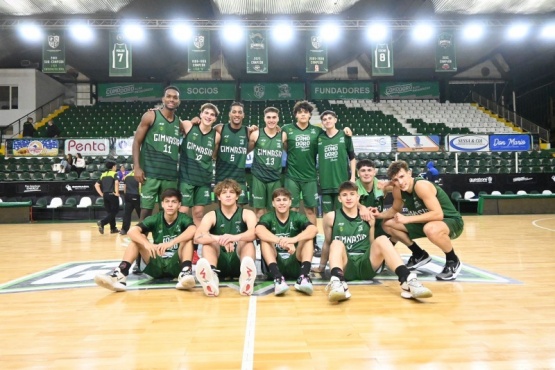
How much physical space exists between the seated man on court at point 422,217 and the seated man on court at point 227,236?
118 cm

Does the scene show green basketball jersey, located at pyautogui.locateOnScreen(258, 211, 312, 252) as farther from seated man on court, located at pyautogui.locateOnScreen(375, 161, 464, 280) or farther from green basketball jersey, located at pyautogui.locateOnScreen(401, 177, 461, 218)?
green basketball jersey, located at pyautogui.locateOnScreen(401, 177, 461, 218)

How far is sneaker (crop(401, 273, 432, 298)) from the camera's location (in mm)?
2789

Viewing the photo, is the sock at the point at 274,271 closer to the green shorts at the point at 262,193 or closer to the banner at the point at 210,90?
the green shorts at the point at 262,193

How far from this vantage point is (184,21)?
12.6 meters

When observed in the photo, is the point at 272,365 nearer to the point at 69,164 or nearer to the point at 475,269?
the point at 475,269

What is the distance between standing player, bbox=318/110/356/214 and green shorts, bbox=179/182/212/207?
1.34 m

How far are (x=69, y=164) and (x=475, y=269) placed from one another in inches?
475

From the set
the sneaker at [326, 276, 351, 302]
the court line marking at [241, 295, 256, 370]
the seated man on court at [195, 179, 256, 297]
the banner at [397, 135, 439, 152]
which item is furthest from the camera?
the banner at [397, 135, 439, 152]

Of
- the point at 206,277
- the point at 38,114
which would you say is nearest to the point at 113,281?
the point at 206,277

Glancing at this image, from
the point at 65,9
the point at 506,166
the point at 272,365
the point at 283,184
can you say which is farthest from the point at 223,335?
the point at 65,9

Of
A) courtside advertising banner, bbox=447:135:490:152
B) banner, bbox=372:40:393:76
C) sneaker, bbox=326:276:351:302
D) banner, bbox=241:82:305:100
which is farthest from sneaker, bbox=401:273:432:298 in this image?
banner, bbox=241:82:305:100

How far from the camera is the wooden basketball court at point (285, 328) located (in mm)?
1875

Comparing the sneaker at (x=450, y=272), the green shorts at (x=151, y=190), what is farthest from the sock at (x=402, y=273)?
the green shorts at (x=151, y=190)

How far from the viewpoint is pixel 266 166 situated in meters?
4.43
